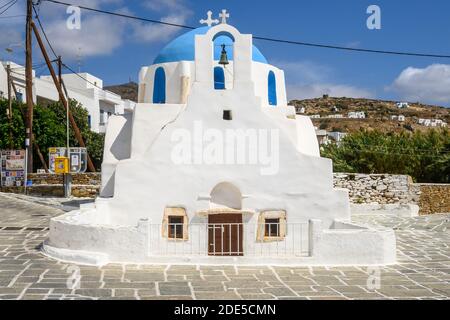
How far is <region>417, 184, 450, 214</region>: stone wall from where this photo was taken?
20.9 m

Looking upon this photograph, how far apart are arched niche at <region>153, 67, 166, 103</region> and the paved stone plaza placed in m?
6.33

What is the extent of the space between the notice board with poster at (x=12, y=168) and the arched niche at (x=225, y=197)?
10.9 m

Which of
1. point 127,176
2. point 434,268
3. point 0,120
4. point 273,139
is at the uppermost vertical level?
point 0,120

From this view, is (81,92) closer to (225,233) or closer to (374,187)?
(374,187)

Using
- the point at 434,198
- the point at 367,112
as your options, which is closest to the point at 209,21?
the point at 434,198

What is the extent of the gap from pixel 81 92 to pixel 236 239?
33241 millimetres

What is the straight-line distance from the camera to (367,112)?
76.2m

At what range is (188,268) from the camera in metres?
8.46

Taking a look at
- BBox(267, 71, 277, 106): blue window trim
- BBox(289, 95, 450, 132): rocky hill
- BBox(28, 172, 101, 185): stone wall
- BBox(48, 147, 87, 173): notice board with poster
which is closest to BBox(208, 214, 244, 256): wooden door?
BBox(267, 71, 277, 106): blue window trim

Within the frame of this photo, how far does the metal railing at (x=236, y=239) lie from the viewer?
447 inches

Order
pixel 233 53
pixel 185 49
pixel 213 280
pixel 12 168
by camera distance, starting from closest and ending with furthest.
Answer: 1. pixel 213 280
2. pixel 233 53
3. pixel 185 49
4. pixel 12 168
